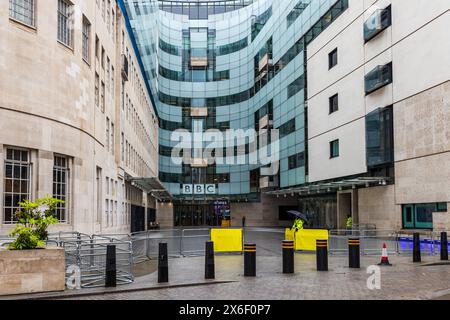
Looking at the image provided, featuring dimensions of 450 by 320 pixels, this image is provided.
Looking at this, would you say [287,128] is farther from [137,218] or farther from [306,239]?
[306,239]

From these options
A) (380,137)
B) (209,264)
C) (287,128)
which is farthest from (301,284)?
(287,128)

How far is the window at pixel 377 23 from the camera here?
124 ft

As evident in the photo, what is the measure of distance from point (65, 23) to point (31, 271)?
43.3ft

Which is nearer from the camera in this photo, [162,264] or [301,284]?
[301,284]

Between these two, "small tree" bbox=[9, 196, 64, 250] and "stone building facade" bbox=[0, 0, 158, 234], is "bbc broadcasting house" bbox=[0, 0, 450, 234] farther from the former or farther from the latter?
"small tree" bbox=[9, 196, 64, 250]

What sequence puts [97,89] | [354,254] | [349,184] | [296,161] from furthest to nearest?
[296,161] → [349,184] → [97,89] → [354,254]

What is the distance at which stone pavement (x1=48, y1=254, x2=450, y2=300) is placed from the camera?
11617 millimetres

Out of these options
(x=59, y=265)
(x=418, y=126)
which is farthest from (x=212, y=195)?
(x=59, y=265)

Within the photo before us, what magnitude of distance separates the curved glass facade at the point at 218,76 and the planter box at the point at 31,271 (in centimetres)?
4934

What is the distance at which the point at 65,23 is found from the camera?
72.9 feet
